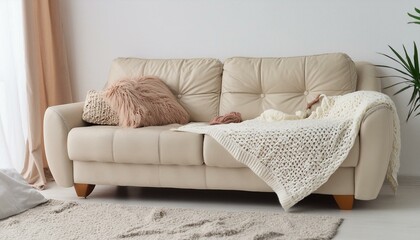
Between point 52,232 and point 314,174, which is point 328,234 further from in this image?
point 52,232

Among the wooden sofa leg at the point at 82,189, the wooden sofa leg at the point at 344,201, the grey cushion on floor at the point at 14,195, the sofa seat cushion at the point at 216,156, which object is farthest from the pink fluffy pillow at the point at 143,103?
the wooden sofa leg at the point at 344,201

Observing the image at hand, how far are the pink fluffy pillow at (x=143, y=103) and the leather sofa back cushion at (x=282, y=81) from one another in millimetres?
341

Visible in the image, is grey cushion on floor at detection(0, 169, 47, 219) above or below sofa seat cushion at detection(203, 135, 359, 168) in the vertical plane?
below

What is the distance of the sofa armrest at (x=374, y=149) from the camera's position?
3.21 metres

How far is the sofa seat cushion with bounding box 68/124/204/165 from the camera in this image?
137 inches

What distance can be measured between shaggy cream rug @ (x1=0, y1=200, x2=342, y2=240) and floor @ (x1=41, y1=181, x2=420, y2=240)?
0.49ft

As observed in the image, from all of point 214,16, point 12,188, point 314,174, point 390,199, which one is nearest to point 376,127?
point 314,174

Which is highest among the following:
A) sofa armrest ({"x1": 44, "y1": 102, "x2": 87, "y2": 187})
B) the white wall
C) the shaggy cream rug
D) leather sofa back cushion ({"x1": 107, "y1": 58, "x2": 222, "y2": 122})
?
the white wall

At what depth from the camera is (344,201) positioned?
11.0 ft

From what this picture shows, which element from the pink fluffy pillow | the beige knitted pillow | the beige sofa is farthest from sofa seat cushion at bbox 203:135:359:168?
the beige knitted pillow

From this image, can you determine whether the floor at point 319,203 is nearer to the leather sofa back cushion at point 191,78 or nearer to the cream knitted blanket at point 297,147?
the cream knitted blanket at point 297,147

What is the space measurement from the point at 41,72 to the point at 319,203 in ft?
7.24

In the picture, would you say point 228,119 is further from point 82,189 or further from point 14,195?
point 14,195

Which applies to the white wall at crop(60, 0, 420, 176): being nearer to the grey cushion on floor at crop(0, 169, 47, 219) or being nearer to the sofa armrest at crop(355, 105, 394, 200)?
the sofa armrest at crop(355, 105, 394, 200)
